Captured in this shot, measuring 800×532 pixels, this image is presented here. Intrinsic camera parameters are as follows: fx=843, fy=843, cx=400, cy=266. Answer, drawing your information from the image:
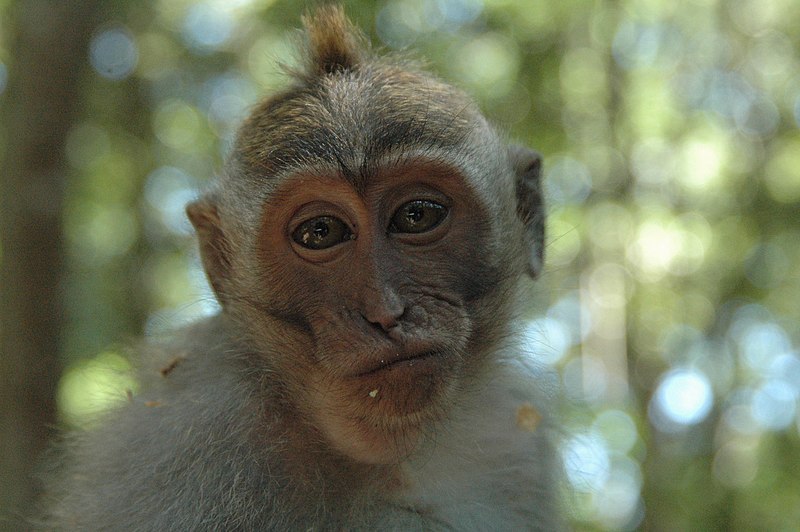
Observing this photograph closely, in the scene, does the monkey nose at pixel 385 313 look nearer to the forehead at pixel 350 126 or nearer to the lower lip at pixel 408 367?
the lower lip at pixel 408 367

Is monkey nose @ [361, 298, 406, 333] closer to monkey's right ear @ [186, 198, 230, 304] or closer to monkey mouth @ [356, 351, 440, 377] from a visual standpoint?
monkey mouth @ [356, 351, 440, 377]

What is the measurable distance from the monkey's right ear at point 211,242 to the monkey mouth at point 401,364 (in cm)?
96

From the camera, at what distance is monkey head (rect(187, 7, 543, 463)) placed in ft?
9.49

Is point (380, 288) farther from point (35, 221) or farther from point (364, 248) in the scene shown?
point (35, 221)

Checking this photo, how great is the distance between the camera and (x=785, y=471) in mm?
13750

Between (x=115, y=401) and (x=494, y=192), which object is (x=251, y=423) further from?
(x=494, y=192)

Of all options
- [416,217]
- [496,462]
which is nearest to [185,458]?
[416,217]

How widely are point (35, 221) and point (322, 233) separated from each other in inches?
111

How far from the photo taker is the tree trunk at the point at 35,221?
5.13 meters

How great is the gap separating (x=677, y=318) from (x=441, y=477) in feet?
39.3

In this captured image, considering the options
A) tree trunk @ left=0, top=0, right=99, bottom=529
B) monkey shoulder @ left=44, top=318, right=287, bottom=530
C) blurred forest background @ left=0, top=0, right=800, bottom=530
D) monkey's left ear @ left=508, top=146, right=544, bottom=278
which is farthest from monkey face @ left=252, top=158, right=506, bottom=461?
blurred forest background @ left=0, top=0, right=800, bottom=530

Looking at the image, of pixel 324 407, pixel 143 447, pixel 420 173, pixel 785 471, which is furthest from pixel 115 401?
pixel 785 471

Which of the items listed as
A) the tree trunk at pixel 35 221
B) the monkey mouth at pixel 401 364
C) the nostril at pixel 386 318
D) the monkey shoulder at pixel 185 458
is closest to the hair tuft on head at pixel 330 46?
the monkey shoulder at pixel 185 458

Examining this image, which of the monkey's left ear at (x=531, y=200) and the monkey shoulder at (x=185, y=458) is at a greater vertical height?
the monkey's left ear at (x=531, y=200)
